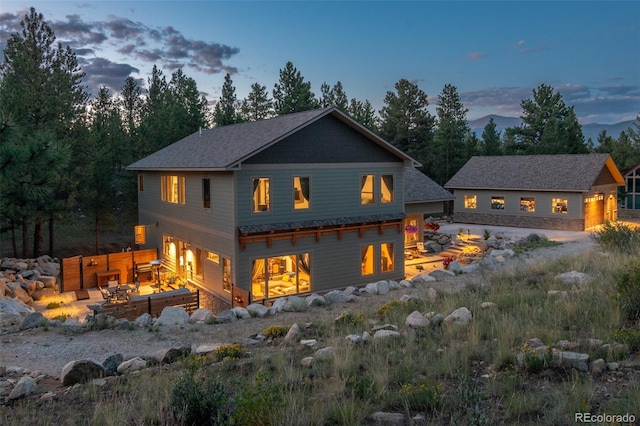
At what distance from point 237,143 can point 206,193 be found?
2232mm

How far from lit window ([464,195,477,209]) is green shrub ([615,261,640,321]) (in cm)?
2617

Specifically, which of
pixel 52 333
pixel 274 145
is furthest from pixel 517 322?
pixel 274 145

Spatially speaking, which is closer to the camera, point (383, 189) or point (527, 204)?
point (383, 189)

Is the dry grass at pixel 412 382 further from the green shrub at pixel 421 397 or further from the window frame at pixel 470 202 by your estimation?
the window frame at pixel 470 202

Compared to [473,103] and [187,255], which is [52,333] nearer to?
[187,255]

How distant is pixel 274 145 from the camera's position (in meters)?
16.4

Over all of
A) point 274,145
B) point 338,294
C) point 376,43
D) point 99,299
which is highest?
point 376,43

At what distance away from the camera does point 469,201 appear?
111 feet

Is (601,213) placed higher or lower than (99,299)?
higher

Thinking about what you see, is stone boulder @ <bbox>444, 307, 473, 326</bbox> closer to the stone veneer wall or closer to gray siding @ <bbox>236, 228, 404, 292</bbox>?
gray siding @ <bbox>236, 228, 404, 292</bbox>

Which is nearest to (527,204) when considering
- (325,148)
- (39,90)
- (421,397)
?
(325,148)

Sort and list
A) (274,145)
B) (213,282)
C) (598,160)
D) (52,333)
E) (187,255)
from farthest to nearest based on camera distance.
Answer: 1. (598,160)
2. (187,255)
3. (213,282)
4. (274,145)
5. (52,333)

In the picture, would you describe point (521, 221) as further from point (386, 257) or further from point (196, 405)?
point (196, 405)

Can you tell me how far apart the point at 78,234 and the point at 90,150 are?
7946 mm
